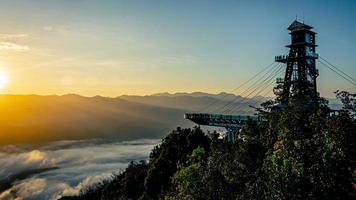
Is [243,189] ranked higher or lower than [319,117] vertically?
lower

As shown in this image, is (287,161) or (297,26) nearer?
(287,161)

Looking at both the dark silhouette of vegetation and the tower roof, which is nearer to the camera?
the dark silhouette of vegetation

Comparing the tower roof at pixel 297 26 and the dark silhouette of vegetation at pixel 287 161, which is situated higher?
the tower roof at pixel 297 26

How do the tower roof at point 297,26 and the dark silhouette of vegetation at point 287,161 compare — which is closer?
the dark silhouette of vegetation at point 287,161

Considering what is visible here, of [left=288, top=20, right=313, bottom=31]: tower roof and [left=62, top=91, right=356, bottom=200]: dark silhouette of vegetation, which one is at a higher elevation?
[left=288, top=20, right=313, bottom=31]: tower roof

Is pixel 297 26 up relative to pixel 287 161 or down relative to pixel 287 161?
up

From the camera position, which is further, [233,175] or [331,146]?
[233,175]

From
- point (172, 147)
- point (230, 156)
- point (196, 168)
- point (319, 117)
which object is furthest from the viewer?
point (172, 147)

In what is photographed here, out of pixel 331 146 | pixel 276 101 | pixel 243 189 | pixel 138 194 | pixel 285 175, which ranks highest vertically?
pixel 276 101

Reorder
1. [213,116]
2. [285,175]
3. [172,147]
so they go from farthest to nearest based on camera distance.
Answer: [213,116] → [172,147] → [285,175]

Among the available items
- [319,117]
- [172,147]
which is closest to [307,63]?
[172,147]

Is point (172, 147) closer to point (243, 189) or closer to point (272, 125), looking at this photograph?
point (272, 125)
